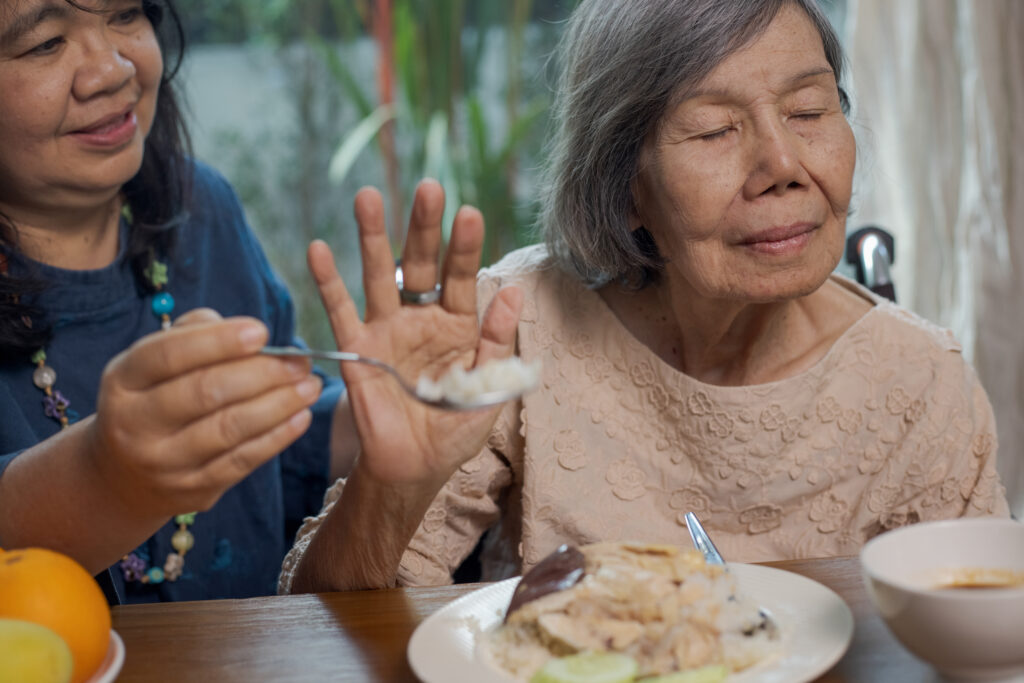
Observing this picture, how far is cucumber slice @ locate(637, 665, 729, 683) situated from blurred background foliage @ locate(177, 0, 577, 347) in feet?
9.01

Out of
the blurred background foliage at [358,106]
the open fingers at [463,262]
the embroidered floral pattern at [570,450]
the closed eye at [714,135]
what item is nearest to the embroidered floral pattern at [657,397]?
the embroidered floral pattern at [570,450]

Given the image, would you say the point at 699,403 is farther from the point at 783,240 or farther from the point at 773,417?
the point at 783,240

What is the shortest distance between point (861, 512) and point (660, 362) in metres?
0.37

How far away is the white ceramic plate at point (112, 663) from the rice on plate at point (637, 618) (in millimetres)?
323

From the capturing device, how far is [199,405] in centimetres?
89

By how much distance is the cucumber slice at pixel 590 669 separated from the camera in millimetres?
825

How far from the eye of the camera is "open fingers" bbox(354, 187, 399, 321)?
1.06m

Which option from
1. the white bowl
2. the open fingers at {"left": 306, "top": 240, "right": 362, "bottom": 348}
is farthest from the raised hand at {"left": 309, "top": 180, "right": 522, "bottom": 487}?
the white bowl

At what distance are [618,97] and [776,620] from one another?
0.78m

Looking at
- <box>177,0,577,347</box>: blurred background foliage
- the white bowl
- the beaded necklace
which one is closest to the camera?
the white bowl

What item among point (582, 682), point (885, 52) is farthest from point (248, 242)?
point (885, 52)

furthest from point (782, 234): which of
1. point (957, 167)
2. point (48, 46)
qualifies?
point (957, 167)

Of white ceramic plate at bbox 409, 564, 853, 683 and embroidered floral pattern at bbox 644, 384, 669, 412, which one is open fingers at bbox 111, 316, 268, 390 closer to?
white ceramic plate at bbox 409, 564, 853, 683

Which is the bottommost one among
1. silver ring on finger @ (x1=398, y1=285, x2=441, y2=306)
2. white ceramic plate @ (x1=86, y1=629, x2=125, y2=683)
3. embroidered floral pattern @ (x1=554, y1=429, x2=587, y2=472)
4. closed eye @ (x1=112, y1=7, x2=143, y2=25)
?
embroidered floral pattern @ (x1=554, y1=429, x2=587, y2=472)
